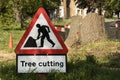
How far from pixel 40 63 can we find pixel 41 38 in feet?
1.43

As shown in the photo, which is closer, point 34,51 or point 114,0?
point 34,51

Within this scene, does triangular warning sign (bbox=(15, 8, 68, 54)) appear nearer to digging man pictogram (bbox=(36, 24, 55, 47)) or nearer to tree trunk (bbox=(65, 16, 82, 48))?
digging man pictogram (bbox=(36, 24, 55, 47))

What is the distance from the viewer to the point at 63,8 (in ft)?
336

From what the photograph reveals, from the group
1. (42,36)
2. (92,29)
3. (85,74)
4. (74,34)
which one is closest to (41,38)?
(42,36)

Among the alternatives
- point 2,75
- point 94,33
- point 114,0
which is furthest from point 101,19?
point 114,0

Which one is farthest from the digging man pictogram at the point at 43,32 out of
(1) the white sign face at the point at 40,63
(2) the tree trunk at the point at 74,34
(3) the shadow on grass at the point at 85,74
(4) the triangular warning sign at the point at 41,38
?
(2) the tree trunk at the point at 74,34

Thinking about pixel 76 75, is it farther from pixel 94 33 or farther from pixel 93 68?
pixel 94 33

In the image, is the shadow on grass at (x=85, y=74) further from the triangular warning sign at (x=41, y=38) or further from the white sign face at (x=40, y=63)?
the triangular warning sign at (x=41, y=38)

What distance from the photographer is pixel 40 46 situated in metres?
7.61

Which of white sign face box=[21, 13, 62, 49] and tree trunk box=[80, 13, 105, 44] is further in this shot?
tree trunk box=[80, 13, 105, 44]

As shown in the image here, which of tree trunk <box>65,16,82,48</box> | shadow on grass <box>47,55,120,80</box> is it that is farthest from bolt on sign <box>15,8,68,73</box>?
tree trunk <box>65,16,82,48</box>

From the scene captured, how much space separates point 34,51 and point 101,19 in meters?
9.99

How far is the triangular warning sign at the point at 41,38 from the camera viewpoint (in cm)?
759

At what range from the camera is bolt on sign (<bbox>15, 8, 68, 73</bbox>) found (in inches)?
299
